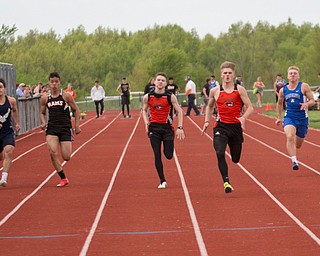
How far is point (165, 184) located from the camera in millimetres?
14664

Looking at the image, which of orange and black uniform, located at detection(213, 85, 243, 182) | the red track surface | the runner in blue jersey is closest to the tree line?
the red track surface

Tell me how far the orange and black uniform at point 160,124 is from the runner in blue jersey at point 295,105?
242cm

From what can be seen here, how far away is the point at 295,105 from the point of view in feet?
53.2

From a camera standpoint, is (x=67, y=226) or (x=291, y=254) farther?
(x=67, y=226)

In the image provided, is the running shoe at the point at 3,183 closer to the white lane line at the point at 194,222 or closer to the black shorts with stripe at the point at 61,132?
the black shorts with stripe at the point at 61,132

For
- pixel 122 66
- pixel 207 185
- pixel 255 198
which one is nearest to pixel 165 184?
pixel 207 185

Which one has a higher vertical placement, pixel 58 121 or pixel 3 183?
pixel 58 121

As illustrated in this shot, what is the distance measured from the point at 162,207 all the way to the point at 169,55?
7550cm

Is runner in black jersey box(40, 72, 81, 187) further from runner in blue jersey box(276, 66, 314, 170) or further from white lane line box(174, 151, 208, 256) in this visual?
runner in blue jersey box(276, 66, 314, 170)

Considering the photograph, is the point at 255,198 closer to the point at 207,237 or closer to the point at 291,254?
the point at 207,237

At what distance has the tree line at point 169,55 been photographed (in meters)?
→ 89.3

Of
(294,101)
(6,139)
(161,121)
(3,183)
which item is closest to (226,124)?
→ (161,121)

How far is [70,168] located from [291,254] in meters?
10.4

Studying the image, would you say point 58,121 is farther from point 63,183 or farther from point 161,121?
point 161,121
